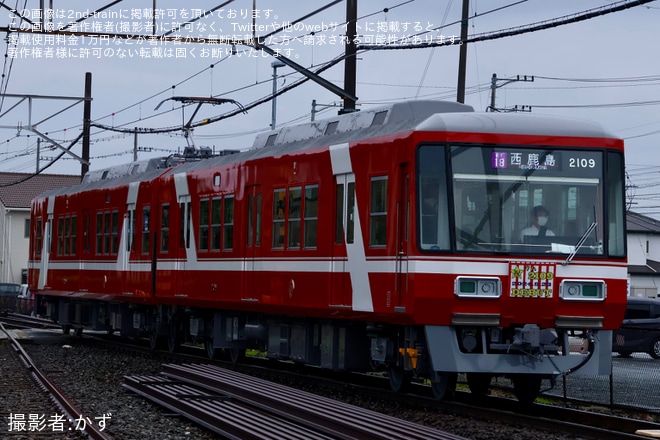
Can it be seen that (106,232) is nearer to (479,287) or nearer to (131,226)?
(131,226)

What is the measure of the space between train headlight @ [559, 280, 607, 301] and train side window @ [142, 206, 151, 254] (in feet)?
37.3

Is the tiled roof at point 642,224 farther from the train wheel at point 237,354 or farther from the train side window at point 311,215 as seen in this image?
the train side window at point 311,215

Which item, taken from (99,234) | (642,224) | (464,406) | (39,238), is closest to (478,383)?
(464,406)

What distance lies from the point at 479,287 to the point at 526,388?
1816 mm

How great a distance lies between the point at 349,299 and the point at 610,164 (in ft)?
11.5

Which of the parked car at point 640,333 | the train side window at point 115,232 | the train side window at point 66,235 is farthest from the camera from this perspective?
the parked car at point 640,333

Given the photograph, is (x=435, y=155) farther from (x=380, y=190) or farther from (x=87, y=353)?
(x=87, y=353)

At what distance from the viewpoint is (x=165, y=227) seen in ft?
75.4

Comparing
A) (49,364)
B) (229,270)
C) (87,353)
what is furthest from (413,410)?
(87,353)

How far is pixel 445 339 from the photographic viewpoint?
1378 centimetres

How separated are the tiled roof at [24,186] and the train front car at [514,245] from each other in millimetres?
63441

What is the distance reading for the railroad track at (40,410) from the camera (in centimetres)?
1200

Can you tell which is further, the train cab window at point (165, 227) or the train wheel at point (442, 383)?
the train cab window at point (165, 227)

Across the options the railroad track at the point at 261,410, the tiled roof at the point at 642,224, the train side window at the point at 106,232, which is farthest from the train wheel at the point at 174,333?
the tiled roof at the point at 642,224
